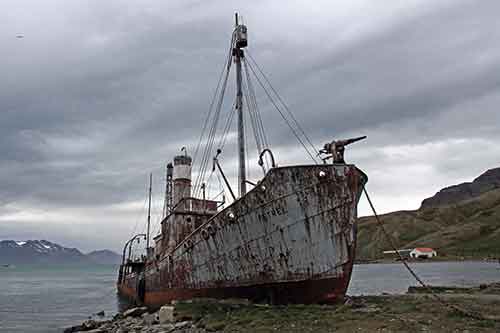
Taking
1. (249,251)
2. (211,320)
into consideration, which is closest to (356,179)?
(249,251)

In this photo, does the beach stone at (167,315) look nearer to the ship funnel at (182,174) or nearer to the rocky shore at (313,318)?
the rocky shore at (313,318)

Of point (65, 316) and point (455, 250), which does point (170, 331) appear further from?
point (455, 250)

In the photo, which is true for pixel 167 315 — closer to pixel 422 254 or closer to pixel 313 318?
pixel 313 318

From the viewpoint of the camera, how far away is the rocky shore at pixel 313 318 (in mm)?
13664

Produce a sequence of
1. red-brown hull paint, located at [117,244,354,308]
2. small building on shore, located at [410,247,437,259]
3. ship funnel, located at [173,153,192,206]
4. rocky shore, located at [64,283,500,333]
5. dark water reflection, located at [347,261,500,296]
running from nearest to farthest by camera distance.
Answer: rocky shore, located at [64,283,500,333] < red-brown hull paint, located at [117,244,354,308] < ship funnel, located at [173,153,192,206] < dark water reflection, located at [347,261,500,296] < small building on shore, located at [410,247,437,259]

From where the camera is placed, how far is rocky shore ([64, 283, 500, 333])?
1366 centimetres

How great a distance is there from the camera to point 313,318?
15.5 metres

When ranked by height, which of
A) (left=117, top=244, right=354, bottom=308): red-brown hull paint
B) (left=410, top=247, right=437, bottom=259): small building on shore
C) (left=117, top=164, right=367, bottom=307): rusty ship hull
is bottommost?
(left=117, top=244, right=354, bottom=308): red-brown hull paint

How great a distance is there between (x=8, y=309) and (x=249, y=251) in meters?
30.9

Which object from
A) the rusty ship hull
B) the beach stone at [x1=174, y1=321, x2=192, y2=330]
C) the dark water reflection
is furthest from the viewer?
the dark water reflection

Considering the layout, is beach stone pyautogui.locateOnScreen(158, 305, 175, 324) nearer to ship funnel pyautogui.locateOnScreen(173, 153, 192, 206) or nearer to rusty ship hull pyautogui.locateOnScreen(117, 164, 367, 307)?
rusty ship hull pyautogui.locateOnScreen(117, 164, 367, 307)

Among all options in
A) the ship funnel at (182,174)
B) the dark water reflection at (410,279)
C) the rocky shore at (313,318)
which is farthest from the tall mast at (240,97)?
the dark water reflection at (410,279)

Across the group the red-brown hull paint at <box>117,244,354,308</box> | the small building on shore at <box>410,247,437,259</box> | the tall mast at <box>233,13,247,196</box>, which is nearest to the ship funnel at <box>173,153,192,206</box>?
the tall mast at <box>233,13,247,196</box>

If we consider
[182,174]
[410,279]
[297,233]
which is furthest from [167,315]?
[410,279]
